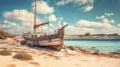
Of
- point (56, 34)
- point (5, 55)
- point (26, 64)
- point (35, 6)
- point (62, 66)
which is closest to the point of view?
point (26, 64)

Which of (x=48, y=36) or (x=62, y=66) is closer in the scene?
(x=62, y=66)

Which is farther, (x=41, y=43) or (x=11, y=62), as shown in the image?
(x=41, y=43)

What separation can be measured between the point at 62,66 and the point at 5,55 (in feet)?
22.2

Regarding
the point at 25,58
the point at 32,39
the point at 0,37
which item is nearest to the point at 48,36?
the point at 32,39

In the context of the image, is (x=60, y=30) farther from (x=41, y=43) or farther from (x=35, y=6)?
(x=35, y=6)

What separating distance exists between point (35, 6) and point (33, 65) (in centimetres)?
2328

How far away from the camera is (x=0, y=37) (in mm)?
50250

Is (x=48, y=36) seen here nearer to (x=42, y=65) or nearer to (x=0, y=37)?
(x=42, y=65)

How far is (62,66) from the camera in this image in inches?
615

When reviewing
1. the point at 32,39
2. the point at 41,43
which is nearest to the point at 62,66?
the point at 41,43

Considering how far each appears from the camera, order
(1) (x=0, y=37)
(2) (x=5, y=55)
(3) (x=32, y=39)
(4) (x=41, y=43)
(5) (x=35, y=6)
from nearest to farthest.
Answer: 1. (2) (x=5, y=55)
2. (4) (x=41, y=43)
3. (3) (x=32, y=39)
4. (5) (x=35, y=6)
5. (1) (x=0, y=37)

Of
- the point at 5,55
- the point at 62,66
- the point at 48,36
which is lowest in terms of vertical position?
the point at 62,66

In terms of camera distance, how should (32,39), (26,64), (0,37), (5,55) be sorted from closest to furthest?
(26,64), (5,55), (32,39), (0,37)

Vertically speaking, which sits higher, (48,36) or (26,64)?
(48,36)
